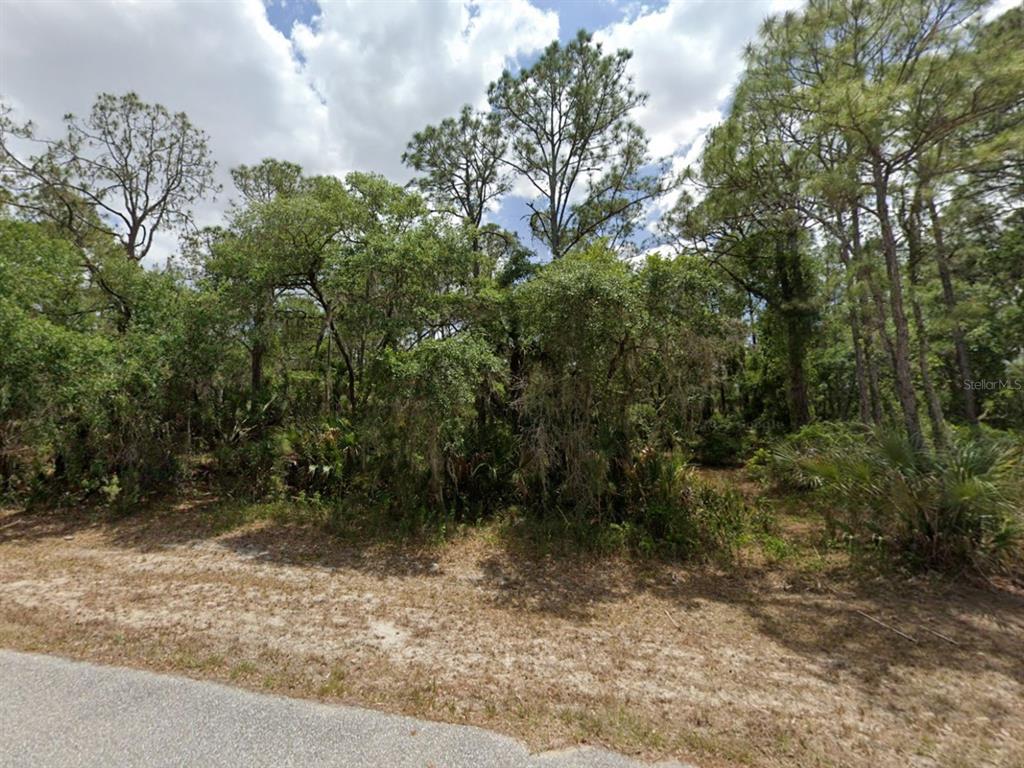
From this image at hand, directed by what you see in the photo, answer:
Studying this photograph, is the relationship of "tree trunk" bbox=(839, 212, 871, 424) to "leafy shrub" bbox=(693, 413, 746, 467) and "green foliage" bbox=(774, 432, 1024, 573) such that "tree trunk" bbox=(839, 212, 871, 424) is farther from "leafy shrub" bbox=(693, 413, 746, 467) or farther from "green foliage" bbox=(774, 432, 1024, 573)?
"green foliage" bbox=(774, 432, 1024, 573)

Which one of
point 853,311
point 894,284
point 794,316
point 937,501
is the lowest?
point 937,501

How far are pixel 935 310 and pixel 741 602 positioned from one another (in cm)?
1339

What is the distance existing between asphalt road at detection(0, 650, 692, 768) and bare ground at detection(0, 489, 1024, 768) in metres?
0.19

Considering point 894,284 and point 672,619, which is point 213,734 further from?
point 894,284

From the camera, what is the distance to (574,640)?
14.3ft

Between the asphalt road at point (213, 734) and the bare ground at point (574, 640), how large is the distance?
0.19 metres

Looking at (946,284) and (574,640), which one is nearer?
(574,640)

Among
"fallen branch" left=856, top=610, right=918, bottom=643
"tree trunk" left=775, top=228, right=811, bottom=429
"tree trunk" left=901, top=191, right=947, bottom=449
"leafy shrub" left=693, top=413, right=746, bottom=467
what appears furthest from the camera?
"tree trunk" left=775, top=228, right=811, bottom=429

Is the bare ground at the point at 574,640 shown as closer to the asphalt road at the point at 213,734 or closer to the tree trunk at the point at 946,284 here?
the asphalt road at the point at 213,734

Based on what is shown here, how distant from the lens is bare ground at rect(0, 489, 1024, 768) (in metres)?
3.03

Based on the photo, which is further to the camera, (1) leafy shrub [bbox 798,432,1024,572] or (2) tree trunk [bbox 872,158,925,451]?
(2) tree trunk [bbox 872,158,925,451]

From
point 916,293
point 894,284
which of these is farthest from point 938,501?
point 916,293

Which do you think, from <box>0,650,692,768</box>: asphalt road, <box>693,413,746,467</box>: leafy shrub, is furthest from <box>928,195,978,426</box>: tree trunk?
<box>0,650,692,768</box>: asphalt road

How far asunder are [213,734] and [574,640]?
291 cm
